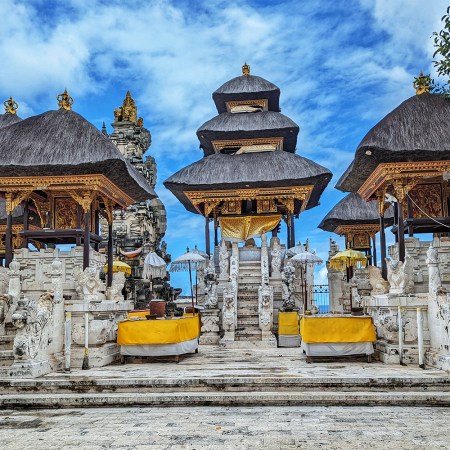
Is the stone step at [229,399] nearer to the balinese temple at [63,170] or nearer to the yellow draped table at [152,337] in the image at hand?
the yellow draped table at [152,337]

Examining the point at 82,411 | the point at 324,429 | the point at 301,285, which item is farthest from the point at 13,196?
the point at 324,429

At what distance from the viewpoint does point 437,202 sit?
45.6 ft

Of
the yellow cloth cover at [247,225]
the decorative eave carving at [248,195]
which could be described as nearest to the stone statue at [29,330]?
the decorative eave carving at [248,195]

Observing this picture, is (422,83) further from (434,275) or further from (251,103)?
(251,103)

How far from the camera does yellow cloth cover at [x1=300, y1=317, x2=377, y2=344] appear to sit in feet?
34.7

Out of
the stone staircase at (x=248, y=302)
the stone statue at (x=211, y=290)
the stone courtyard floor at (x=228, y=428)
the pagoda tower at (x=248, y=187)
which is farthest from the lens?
the pagoda tower at (x=248, y=187)

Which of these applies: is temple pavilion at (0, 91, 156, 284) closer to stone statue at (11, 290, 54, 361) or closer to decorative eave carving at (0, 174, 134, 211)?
decorative eave carving at (0, 174, 134, 211)

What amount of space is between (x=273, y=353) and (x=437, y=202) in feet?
20.2

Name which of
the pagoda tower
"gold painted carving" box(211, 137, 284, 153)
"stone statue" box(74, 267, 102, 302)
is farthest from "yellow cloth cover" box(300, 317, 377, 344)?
"gold painted carving" box(211, 137, 284, 153)

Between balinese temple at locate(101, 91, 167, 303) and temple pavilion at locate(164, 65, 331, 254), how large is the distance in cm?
538

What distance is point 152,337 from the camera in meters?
11.0

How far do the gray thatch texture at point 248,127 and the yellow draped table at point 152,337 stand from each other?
542 inches

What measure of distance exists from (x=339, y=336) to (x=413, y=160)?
491cm

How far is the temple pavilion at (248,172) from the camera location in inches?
808
